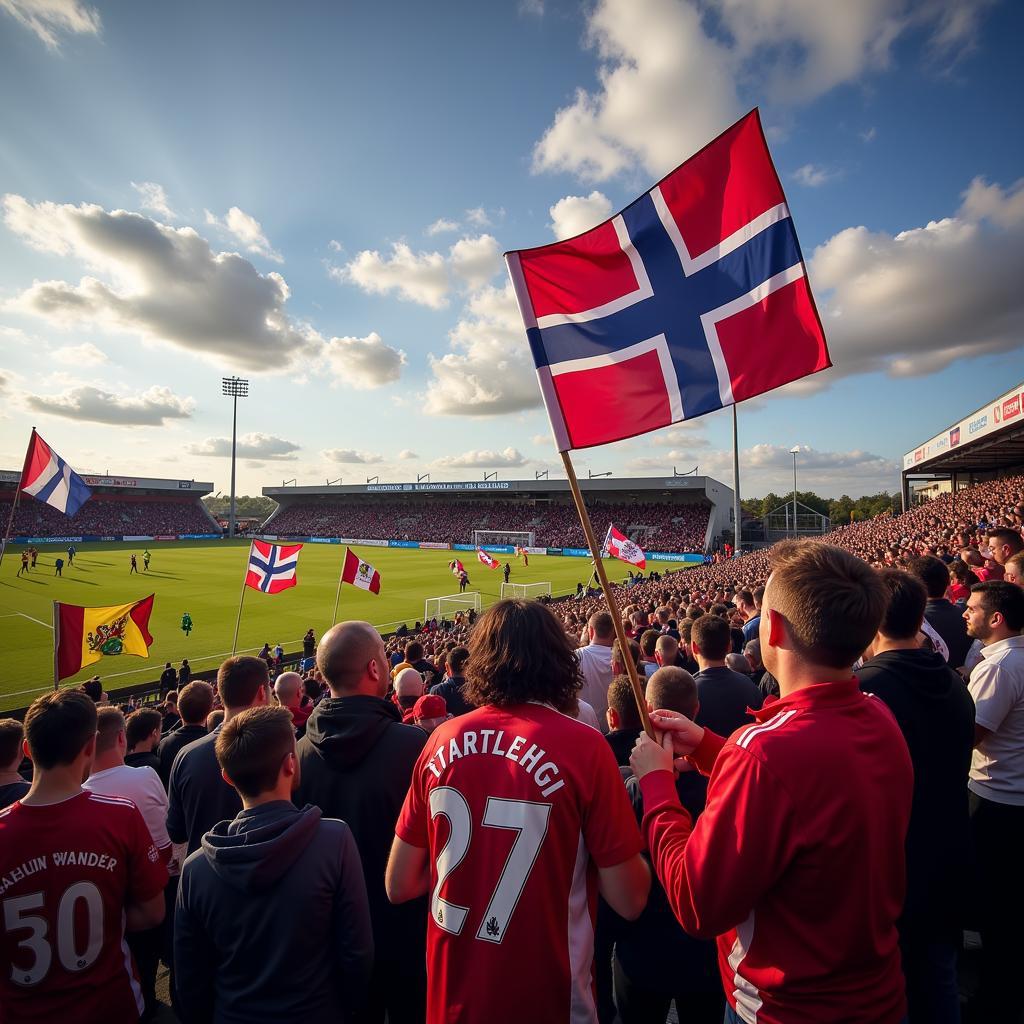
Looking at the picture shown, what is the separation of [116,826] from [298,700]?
8.38ft

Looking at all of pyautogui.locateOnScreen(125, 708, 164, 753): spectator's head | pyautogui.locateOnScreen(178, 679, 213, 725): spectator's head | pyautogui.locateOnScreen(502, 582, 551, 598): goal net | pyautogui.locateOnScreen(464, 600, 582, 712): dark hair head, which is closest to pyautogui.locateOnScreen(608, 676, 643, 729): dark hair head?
pyautogui.locateOnScreen(464, 600, 582, 712): dark hair head

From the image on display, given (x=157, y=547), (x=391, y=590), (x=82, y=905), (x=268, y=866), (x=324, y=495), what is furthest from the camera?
(x=324, y=495)

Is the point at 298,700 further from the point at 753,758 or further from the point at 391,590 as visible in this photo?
the point at 391,590

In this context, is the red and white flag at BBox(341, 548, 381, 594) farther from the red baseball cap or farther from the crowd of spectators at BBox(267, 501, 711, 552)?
the crowd of spectators at BBox(267, 501, 711, 552)

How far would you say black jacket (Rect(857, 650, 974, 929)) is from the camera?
2305 mm

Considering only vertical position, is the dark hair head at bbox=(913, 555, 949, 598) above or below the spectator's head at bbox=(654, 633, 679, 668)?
above

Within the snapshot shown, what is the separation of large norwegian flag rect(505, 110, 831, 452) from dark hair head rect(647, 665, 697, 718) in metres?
1.33

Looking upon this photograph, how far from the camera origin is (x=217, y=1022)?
213 centimetres

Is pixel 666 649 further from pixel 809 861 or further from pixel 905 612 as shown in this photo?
pixel 809 861

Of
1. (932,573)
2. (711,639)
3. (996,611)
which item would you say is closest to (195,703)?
(711,639)

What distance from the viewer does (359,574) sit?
18.4 m

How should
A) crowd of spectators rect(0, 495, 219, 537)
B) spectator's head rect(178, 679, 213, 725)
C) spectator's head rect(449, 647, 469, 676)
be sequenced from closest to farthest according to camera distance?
spectator's head rect(178, 679, 213, 725), spectator's head rect(449, 647, 469, 676), crowd of spectators rect(0, 495, 219, 537)

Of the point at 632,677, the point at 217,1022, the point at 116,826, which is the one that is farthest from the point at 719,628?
the point at 116,826

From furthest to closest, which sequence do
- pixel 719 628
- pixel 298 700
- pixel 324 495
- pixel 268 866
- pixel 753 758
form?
1. pixel 324 495
2. pixel 298 700
3. pixel 719 628
4. pixel 268 866
5. pixel 753 758
